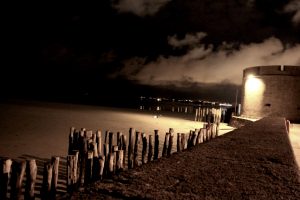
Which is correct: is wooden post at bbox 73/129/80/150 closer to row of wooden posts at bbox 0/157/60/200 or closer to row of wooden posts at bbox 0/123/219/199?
row of wooden posts at bbox 0/123/219/199

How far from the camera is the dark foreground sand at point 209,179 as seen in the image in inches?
101

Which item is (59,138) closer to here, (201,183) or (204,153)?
(204,153)

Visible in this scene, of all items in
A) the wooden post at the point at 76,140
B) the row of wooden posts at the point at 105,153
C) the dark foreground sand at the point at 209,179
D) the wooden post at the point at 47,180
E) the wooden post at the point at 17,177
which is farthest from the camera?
the wooden post at the point at 76,140

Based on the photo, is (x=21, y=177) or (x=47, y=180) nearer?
(x=21, y=177)

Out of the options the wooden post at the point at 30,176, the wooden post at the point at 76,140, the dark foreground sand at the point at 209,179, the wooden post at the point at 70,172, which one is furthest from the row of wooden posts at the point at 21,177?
the wooden post at the point at 76,140

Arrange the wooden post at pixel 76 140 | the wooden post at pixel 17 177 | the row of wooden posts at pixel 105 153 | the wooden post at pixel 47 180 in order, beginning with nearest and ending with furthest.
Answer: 1. the wooden post at pixel 17 177
2. the wooden post at pixel 47 180
3. the row of wooden posts at pixel 105 153
4. the wooden post at pixel 76 140

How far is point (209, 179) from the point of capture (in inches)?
118

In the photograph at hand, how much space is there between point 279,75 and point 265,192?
1867 centimetres

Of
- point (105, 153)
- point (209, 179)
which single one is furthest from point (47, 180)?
point (105, 153)

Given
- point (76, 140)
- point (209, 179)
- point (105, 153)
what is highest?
point (209, 179)

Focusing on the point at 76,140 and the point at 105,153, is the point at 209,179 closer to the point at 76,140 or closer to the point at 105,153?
the point at 105,153

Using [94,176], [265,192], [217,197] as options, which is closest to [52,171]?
[94,176]

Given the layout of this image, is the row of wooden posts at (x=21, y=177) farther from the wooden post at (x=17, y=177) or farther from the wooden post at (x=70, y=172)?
the wooden post at (x=70, y=172)

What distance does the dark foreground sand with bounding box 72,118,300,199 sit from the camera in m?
2.55
